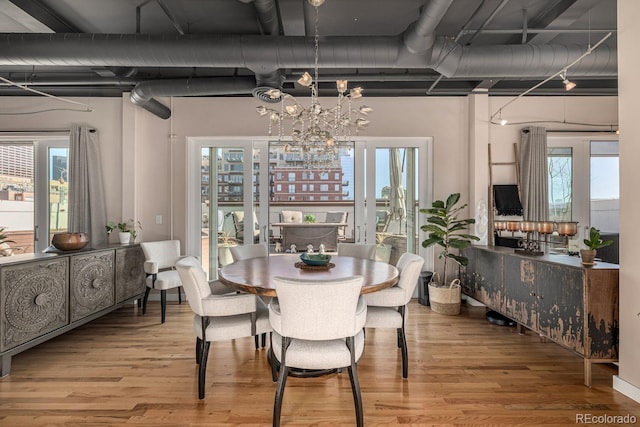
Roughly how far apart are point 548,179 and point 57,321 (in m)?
6.01

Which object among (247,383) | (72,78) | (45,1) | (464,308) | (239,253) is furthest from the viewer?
(464,308)

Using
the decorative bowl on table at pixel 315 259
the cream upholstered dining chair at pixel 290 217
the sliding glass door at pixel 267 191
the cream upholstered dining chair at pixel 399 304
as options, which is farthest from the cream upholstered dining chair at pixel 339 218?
the cream upholstered dining chair at pixel 399 304

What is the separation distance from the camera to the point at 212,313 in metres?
2.21

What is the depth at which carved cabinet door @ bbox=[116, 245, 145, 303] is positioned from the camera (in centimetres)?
375

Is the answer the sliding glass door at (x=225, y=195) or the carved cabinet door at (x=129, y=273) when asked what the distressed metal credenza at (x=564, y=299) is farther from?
the carved cabinet door at (x=129, y=273)

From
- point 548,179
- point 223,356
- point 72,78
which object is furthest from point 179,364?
point 548,179

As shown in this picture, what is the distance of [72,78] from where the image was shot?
12.9 ft

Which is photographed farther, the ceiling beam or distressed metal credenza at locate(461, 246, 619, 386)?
the ceiling beam

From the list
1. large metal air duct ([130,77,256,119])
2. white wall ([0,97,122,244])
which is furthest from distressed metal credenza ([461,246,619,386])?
white wall ([0,97,122,244])

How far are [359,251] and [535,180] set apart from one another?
8.98 feet

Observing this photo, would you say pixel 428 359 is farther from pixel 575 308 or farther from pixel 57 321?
pixel 57 321

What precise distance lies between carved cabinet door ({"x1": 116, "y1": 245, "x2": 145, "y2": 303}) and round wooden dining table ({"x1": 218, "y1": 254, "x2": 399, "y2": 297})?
1.80m

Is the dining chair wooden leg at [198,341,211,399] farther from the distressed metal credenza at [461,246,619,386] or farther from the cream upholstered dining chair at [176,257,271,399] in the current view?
the distressed metal credenza at [461,246,619,386]
